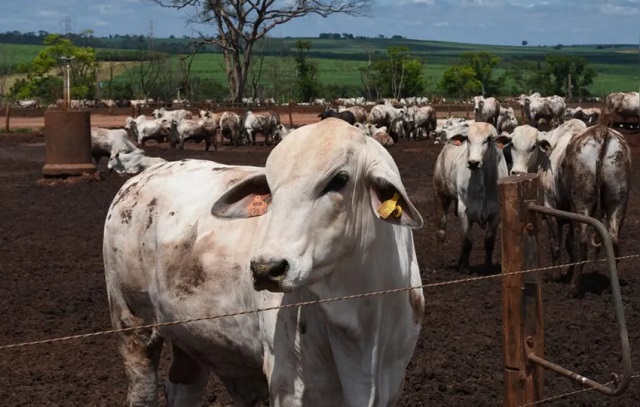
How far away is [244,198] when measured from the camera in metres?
4.73

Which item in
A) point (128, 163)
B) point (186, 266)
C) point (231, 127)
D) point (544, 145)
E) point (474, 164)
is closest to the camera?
point (186, 266)

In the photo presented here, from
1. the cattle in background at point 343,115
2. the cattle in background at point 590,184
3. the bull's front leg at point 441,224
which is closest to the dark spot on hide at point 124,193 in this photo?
the cattle in background at point 590,184

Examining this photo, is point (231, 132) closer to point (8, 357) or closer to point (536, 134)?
point (536, 134)

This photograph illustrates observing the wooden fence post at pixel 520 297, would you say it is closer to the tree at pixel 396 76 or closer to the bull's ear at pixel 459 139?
the bull's ear at pixel 459 139

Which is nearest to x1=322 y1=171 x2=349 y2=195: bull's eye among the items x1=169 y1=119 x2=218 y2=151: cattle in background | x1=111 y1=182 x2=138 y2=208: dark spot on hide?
x1=111 y1=182 x2=138 y2=208: dark spot on hide

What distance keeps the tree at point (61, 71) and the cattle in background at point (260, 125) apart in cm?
4360

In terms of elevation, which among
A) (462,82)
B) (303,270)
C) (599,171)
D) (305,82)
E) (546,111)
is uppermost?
(303,270)

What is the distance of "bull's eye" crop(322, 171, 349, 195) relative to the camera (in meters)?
4.28

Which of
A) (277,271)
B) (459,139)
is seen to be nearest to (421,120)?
(459,139)

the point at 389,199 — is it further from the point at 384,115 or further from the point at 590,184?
the point at 384,115

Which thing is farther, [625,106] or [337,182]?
[625,106]

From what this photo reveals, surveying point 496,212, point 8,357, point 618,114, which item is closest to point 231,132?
point 618,114

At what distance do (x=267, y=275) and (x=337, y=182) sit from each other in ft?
1.94

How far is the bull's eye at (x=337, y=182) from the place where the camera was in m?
4.28
